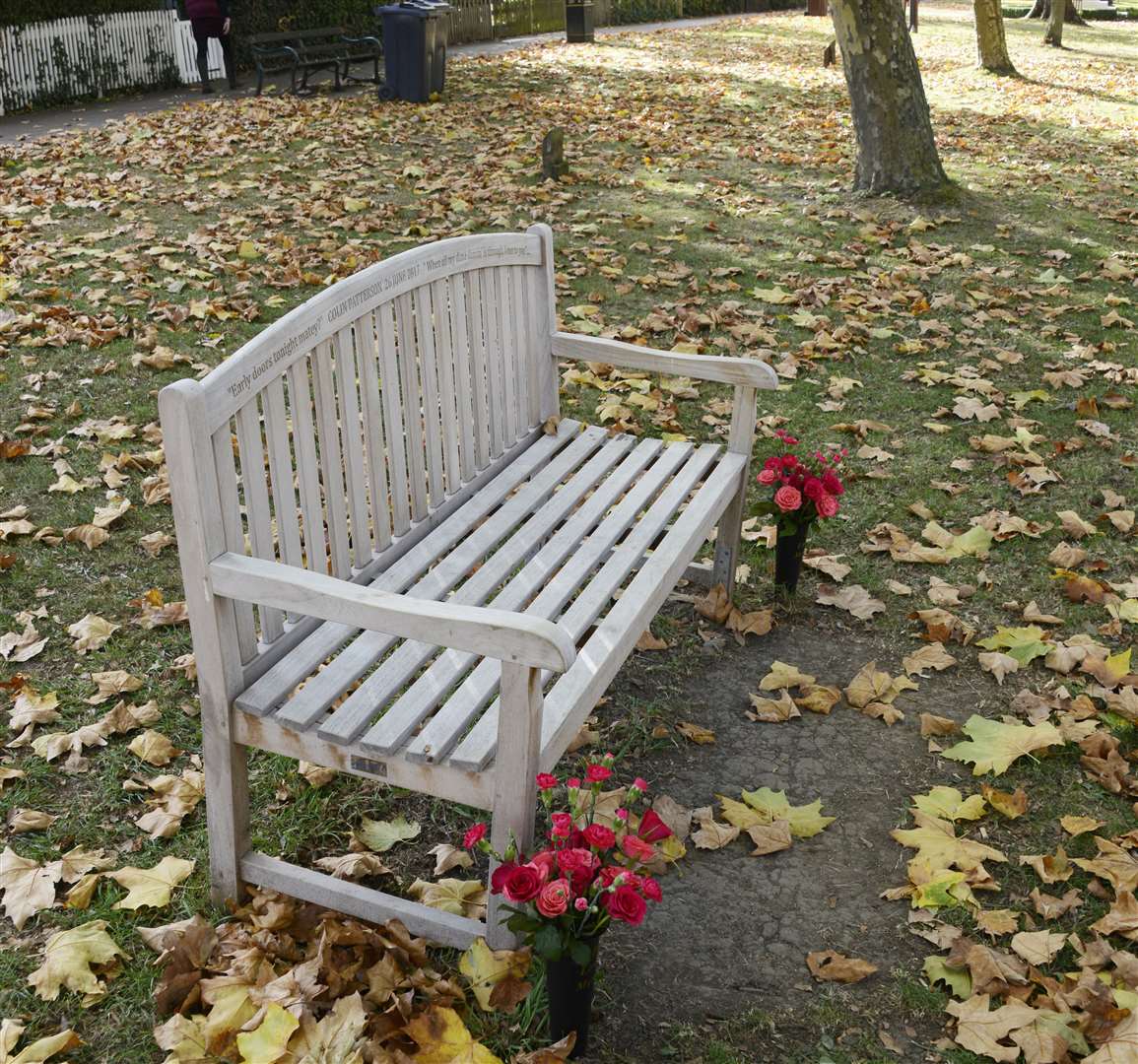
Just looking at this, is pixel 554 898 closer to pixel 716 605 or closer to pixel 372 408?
pixel 372 408

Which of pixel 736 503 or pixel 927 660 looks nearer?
pixel 927 660

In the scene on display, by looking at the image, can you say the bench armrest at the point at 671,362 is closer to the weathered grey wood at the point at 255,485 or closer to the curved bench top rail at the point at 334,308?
the curved bench top rail at the point at 334,308

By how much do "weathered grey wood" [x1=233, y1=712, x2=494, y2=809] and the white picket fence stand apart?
13208mm

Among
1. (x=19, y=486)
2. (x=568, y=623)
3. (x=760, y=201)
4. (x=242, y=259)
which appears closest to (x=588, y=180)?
(x=760, y=201)

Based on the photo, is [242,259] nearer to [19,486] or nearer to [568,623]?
[19,486]

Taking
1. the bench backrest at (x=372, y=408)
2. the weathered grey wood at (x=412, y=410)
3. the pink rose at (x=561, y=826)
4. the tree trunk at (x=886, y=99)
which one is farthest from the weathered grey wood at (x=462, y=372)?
the tree trunk at (x=886, y=99)

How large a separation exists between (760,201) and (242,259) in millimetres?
4084

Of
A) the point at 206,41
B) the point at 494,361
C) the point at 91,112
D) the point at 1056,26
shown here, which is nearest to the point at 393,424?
the point at 494,361

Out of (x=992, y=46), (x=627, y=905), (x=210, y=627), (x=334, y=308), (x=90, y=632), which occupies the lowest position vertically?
(x=90, y=632)

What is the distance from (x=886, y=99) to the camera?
846 centimetres

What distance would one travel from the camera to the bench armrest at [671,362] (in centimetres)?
352

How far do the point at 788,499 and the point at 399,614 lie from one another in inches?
70.9

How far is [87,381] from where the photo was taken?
5336 millimetres

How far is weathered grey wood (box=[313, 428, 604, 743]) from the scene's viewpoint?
2.29 metres
